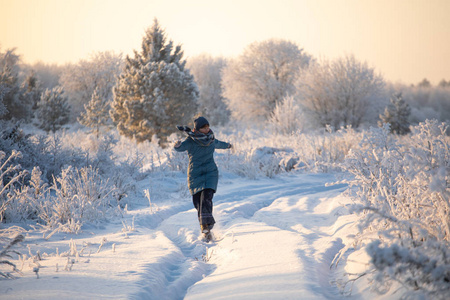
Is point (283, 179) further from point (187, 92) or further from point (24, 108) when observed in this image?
point (24, 108)

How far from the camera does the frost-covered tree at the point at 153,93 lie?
17.3 meters

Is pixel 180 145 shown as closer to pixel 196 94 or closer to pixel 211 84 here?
pixel 196 94

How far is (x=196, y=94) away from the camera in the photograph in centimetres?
1911

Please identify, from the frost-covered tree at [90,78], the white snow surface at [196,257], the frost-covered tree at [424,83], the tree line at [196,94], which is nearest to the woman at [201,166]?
the white snow surface at [196,257]

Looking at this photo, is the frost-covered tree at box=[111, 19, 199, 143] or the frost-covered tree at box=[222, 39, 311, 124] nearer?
the frost-covered tree at box=[111, 19, 199, 143]

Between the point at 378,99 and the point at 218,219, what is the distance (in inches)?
858

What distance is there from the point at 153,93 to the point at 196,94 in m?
2.89

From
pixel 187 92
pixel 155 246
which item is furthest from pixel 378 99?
pixel 155 246

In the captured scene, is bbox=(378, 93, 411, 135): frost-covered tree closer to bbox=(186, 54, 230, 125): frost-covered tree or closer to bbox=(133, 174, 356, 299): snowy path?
bbox=(186, 54, 230, 125): frost-covered tree

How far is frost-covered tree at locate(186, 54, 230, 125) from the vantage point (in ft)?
126

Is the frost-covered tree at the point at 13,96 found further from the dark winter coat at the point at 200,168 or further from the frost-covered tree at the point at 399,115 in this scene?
the frost-covered tree at the point at 399,115

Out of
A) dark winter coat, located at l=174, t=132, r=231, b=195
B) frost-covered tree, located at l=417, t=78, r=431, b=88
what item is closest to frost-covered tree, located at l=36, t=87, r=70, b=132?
dark winter coat, located at l=174, t=132, r=231, b=195

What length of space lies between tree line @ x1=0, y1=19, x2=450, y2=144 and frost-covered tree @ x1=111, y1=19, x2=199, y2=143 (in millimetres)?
53

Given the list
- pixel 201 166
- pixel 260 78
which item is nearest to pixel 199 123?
pixel 201 166
